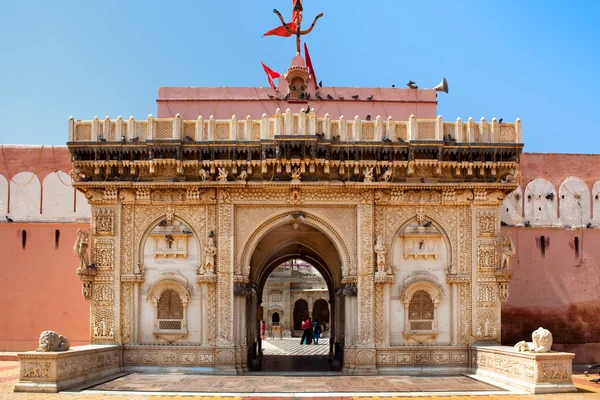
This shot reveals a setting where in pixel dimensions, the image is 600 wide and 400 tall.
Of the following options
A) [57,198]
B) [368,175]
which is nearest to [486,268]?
[368,175]

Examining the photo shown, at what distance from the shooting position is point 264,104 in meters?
16.8

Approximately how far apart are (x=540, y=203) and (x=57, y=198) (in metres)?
12.2

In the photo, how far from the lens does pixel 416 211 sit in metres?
14.8

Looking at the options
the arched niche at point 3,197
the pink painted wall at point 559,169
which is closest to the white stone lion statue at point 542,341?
the pink painted wall at point 559,169

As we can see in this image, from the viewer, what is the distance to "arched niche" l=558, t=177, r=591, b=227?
17266 mm

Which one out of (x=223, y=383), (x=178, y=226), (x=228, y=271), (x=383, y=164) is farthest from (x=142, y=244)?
(x=383, y=164)

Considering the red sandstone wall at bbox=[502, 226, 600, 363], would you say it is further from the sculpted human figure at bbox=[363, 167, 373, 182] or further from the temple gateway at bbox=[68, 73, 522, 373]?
the sculpted human figure at bbox=[363, 167, 373, 182]

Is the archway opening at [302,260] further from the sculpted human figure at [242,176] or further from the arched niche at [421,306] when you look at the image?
the arched niche at [421,306]

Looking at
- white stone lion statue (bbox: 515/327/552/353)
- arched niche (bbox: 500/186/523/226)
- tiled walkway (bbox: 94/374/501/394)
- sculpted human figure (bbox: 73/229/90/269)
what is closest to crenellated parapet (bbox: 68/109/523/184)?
sculpted human figure (bbox: 73/229/90/269)

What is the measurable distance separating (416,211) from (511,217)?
12.3 ft

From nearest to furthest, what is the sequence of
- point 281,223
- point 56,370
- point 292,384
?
1. point 56,370
2. point 292,384
3. point 281,223

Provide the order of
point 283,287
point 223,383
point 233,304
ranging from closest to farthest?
point 223,383, point 233,304, point 283,287

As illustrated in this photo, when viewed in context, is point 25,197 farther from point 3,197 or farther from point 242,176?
point 242,176

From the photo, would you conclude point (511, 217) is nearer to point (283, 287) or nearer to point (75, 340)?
point (75, 340)
